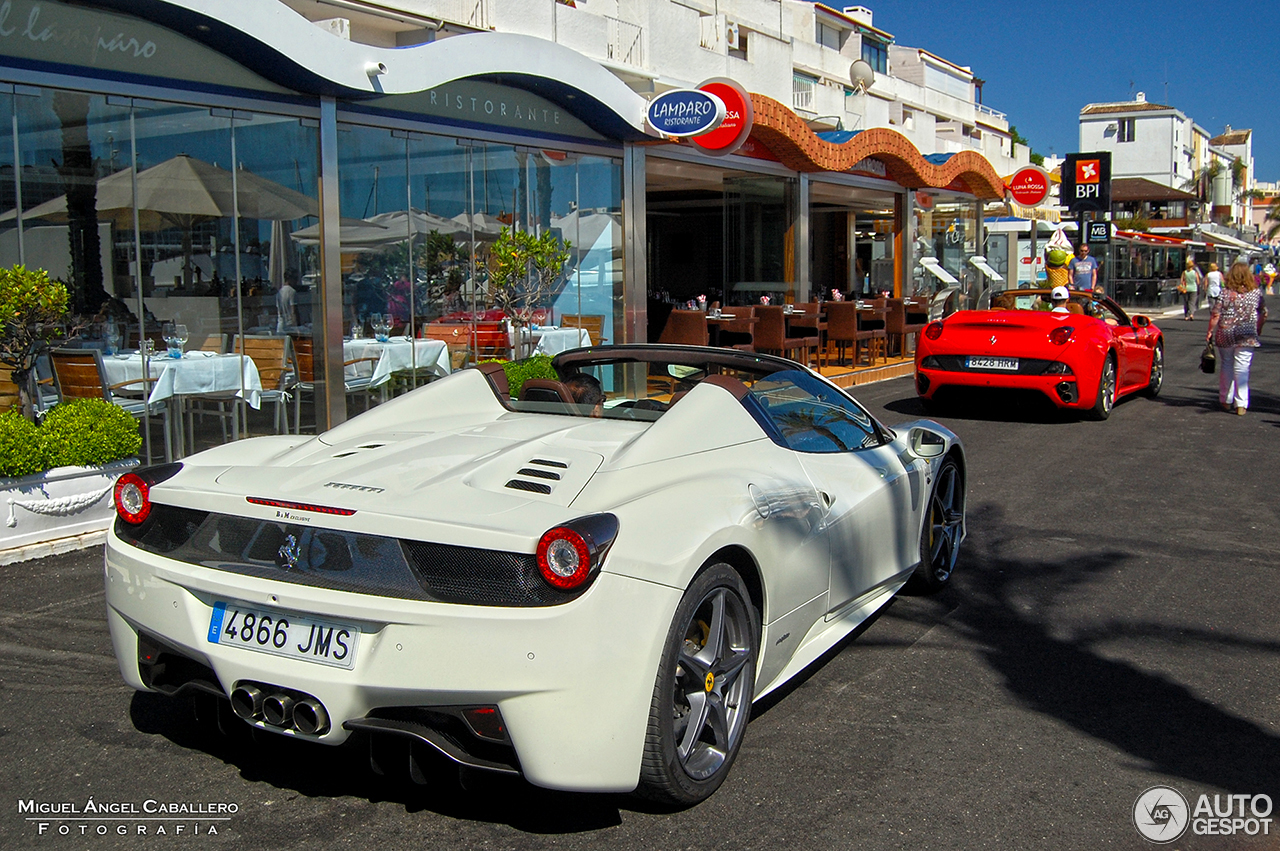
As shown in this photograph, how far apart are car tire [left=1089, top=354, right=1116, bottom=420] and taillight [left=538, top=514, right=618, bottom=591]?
9.93 metres

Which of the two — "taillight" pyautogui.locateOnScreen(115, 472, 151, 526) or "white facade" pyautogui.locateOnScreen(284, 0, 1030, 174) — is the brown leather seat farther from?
"white facade" pyautogui.locateOnScreen(284, 0, 1030, 174)

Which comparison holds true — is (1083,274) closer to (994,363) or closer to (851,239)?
(851,239)

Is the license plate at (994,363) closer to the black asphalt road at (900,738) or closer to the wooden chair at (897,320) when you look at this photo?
the black asphalt road at (900,738)

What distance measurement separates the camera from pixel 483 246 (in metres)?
11.9

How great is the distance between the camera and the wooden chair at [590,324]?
43.1 feet

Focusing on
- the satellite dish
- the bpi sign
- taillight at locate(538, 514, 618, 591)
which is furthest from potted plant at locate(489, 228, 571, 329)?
the satellite dish

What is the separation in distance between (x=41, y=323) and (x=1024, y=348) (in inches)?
350

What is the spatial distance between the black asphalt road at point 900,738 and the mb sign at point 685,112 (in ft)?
23.7

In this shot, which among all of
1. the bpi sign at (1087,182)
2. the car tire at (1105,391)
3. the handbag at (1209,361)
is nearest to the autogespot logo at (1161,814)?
the car tire at (1105,391)

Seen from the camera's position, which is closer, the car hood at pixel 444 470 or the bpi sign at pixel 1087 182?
the car hood at pixel 444 470

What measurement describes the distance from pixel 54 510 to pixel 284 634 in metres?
4.34

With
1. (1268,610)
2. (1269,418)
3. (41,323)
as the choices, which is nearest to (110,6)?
(41,323)
